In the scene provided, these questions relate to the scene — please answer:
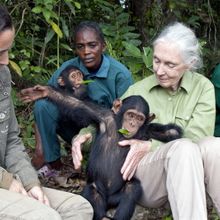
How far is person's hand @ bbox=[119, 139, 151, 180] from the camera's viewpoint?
358cm

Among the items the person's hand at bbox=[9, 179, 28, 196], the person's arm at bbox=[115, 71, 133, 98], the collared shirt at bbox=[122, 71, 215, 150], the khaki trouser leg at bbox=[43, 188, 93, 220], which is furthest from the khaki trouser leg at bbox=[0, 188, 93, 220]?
the person's arm at bbox=[115, 71, 133, 98]

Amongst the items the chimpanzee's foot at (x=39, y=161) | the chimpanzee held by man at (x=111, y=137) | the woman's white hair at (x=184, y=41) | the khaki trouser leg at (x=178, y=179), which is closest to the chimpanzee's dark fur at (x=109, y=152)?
the chimpanzee held by man at (x=111, y=137)

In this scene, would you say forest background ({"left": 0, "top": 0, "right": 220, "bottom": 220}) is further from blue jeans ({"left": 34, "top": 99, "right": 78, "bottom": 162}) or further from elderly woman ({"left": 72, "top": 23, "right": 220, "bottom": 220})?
elderly woman ({"left": 72, "top": 23, "right": 220, "bottom": 220})

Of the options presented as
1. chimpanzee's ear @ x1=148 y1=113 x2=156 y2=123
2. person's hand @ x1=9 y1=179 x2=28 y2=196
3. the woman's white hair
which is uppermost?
the woman's white hair

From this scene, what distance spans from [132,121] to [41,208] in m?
1.16

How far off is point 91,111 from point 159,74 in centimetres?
54

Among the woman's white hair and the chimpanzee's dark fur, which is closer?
the chimpanzee's dark fur

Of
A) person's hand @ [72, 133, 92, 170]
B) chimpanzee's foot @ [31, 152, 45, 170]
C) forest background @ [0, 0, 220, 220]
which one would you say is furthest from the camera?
forest background @ [0, 0, 220, 220]

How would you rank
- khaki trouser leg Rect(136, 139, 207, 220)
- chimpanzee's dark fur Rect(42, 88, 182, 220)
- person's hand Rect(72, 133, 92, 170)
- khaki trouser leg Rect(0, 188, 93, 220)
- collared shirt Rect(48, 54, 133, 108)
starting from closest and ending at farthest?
khaki trouser leg Rect(0, 188, 93, 220) → khaki trouser leg Rect(136, 139, 207, 220) → chimpanzee's dark fur Rect(42, 88, 182, 220) → person's hand Rect(72, 133, 92, 170) → collared shirt Rect(48, 54, 133, 108)

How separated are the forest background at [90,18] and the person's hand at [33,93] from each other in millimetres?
802

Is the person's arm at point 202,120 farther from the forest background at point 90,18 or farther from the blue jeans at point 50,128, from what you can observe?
the forest background at point 90,18

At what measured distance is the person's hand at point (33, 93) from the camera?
3.82 metres

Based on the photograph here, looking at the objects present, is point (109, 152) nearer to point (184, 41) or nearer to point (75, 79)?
point (75, 79)

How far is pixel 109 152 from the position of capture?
12.3ft
